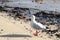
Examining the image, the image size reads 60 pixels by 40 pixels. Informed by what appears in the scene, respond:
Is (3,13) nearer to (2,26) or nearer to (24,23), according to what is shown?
(24,23)

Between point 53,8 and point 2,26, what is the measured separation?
19.8 feet

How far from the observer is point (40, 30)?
10125mm

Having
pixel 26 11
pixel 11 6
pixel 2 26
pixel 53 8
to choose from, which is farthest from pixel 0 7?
pixel 2 26

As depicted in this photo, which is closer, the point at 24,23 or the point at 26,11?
the point at 24,23

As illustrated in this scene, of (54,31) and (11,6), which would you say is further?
(11,6)

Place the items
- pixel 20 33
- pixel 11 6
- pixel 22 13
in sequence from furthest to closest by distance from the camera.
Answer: pixel 11 6, pixel 22 13, pixel 20 33

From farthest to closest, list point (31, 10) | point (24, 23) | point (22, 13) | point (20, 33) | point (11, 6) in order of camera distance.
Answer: point (11, 6)
point (31, 10)
point (22, 13)
point (24, 23)
point (20, 33)

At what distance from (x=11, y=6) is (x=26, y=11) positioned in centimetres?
181

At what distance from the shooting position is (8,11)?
14234mm

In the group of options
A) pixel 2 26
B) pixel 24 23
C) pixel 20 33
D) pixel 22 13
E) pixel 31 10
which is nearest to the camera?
pixel 20 33

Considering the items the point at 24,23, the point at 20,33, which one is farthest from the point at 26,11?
the point at 20,33

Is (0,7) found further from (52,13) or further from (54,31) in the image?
(54,31)

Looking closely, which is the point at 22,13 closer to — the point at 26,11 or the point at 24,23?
the point at 26,11

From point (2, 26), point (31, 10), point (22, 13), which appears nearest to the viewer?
point (2, 26)
